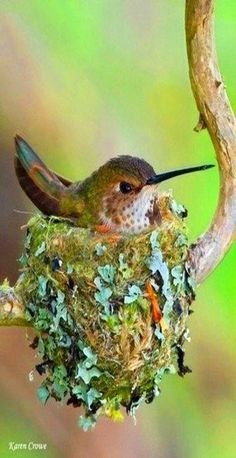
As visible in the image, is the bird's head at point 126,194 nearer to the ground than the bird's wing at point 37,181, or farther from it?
nearer to the ground

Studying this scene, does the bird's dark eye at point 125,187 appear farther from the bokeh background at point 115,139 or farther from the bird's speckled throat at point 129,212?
the bokeh background at point 115,139

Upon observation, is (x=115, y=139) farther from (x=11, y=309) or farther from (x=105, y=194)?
(x=11, y=309)

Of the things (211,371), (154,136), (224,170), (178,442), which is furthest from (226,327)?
(224,170)

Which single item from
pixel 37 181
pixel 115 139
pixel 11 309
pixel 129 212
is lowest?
pixel 11 309
